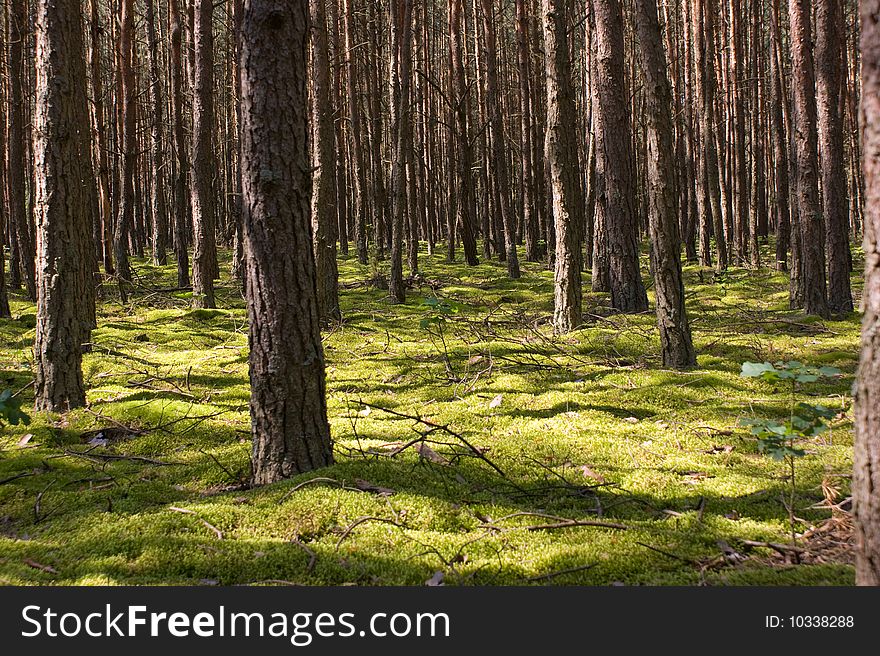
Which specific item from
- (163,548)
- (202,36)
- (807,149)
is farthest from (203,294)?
(807,149)

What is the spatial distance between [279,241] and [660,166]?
428 cm

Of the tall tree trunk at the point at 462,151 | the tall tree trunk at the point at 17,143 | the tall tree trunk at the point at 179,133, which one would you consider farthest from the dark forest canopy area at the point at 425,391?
the tall tree trunk at the point at 462,151

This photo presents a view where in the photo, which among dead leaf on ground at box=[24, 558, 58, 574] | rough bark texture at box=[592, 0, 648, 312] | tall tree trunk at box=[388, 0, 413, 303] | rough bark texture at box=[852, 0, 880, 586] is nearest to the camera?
rough bark texture at box=[852, 0, 880, 586]

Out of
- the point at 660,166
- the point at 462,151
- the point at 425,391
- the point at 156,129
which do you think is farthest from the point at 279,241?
the point at 156,129

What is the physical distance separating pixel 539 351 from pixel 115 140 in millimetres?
16338

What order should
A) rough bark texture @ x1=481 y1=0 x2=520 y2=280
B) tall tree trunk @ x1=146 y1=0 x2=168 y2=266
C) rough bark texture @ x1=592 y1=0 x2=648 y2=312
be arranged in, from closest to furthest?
rough bark texture @ x1=592 y1=0 x2=648 y2=312, tall tree trunk @ x1=146 y1=0 x2=168 y2=266, rough bark texture @ x1=481 y1=0 x2=520 y2=280

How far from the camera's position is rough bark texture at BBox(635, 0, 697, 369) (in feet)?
21.3

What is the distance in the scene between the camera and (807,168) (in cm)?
964

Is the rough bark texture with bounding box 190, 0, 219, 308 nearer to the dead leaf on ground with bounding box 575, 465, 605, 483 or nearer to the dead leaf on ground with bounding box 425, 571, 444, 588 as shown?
the dead leaf on ground with bounding box 575, 465, 605, 483

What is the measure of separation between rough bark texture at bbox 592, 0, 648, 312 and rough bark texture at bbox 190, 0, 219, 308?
6681mm

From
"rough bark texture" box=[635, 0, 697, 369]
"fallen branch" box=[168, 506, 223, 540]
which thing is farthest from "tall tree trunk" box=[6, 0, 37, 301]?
"fallen branch" box=[168, 506, 223, 540]

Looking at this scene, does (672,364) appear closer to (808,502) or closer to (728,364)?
(728,364)

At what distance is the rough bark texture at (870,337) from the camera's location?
2.03 m

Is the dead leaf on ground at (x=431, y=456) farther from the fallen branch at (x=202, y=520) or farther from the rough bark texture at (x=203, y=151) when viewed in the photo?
the rough bark texture at (x=203, y=151)
